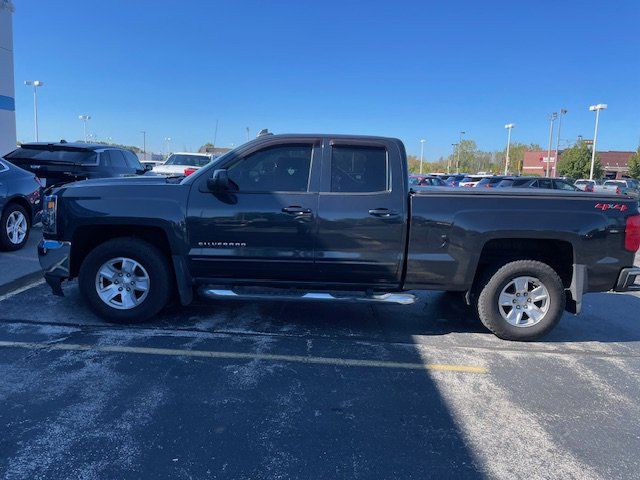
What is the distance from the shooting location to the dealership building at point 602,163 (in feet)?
256

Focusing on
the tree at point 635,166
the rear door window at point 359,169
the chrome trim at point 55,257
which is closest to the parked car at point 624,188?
the rear door window at point 359,169

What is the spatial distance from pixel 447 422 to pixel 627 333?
331 cm

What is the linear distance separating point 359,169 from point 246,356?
2082 mm

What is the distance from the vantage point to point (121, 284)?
5074 mm

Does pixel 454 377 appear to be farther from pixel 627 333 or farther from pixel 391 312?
pixel 627 333

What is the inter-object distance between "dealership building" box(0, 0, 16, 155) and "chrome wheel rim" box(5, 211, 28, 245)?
11.5 m

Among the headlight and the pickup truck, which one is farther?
the headlight

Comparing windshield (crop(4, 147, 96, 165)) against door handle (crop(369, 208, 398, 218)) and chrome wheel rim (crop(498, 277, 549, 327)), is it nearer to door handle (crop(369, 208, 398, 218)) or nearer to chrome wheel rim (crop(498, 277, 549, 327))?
door handle (crop(369, 208, 398, 218))

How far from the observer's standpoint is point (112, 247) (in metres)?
4.98

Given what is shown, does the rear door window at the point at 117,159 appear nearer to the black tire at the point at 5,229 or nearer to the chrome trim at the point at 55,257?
the black tire at the point at 5,229

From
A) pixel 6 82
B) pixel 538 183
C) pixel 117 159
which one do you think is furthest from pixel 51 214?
pixel 538 183

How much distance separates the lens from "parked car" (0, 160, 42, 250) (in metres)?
7.79

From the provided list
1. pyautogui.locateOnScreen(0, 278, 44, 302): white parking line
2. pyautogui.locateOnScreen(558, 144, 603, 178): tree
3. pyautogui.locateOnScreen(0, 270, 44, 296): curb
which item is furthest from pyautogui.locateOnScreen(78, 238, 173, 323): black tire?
pyautogui.locateOnScreen(558, 144, 603, 178): tree

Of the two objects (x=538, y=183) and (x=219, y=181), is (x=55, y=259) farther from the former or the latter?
(x=538, y=183)
